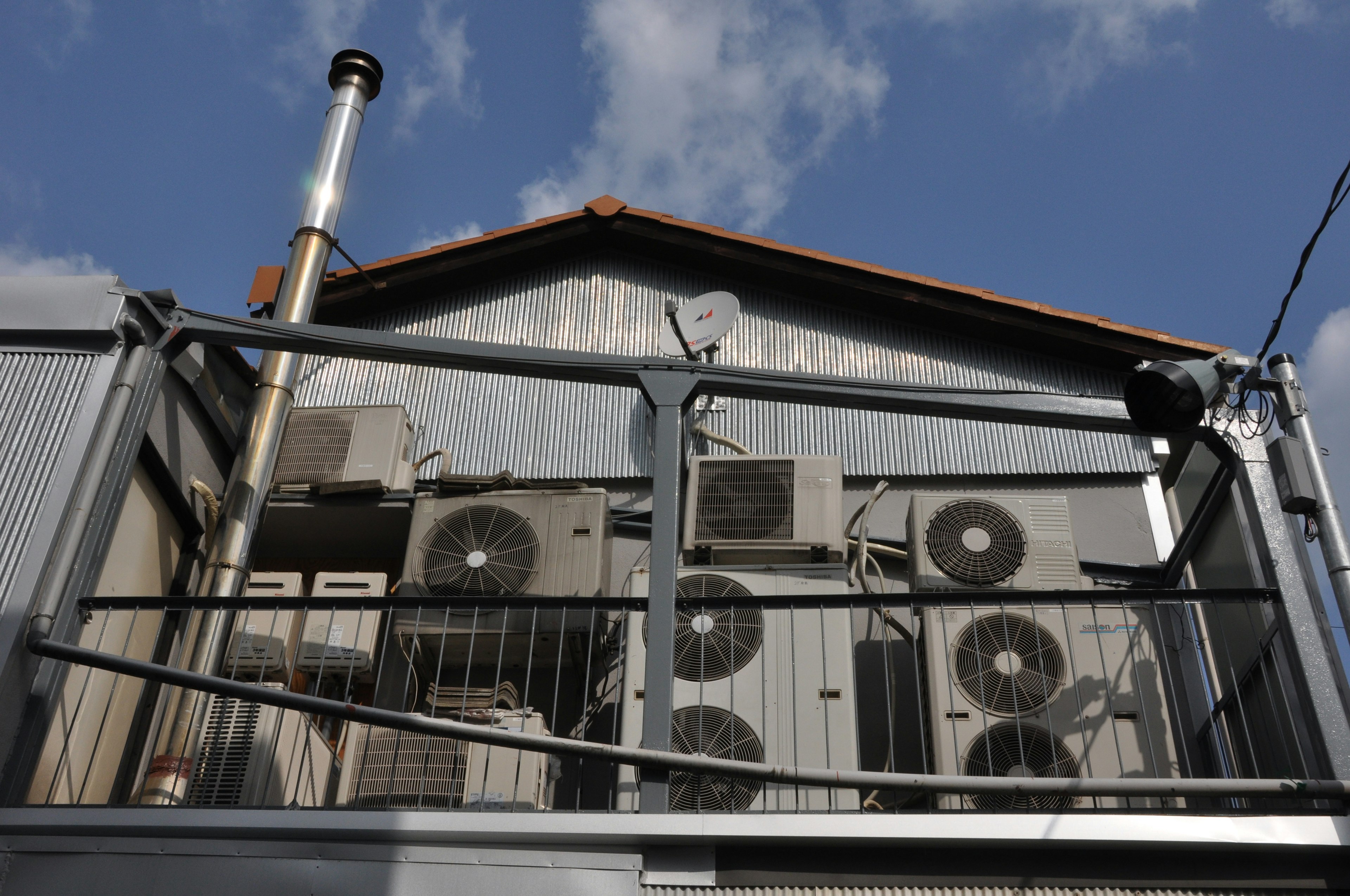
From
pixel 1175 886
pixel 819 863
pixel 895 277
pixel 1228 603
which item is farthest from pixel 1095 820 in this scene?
pixel 895 277

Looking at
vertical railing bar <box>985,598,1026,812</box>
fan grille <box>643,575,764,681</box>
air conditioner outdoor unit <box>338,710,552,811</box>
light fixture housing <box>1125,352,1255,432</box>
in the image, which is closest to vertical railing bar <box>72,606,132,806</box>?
air conditioner outdoor unit <box>338,710,552,811</box>

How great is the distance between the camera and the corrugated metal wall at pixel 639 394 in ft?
29.0

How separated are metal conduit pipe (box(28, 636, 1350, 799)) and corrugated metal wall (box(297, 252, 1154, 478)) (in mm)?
4064

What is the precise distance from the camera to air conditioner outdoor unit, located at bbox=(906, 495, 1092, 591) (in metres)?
6.76

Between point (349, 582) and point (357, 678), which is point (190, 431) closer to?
point (349, 582)

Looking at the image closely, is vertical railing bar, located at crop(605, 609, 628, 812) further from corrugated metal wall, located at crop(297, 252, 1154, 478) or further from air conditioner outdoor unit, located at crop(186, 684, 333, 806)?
corrugated metal wall, located at crop(297, 252, 1154, 478)

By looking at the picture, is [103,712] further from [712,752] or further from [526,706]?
[712,752]

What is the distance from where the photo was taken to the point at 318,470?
8.16 metres

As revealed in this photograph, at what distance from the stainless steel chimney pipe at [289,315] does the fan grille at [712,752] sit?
301 cm

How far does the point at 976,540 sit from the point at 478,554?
125 inches

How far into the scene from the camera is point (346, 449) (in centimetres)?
824

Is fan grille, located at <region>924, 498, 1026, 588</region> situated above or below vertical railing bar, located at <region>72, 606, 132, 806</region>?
above

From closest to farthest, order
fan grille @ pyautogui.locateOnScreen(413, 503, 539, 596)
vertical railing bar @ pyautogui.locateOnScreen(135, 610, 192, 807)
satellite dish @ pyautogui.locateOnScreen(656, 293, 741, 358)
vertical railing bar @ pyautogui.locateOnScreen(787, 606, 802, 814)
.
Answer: vertical railing bar @ pyautogui.locateOnScreen(787, 606, 802, 814) < vertical railing bar @ pyautogui.locateOnScreen(135, 610, 192, 807) < fan grille @ pyautogui.locateOnScreen(413, 503, 539, 596) < satellite dish @ pyautogui.locateOnScreen(656, 293, 741, 358)

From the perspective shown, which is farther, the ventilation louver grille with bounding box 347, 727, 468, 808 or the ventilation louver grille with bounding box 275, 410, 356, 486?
the ventilation louver grille with bounding box 275, 410, 356, 486
